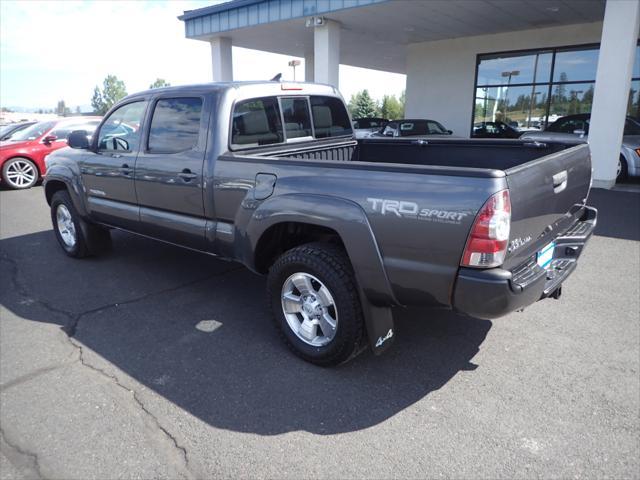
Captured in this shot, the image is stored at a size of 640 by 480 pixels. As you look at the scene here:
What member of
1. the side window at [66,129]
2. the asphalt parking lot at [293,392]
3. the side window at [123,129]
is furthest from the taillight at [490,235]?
the side window at [66,129]

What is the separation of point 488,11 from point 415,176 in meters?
11.9

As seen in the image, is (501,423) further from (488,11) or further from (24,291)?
(488,11)

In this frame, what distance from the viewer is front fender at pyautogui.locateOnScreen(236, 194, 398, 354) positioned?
279cm

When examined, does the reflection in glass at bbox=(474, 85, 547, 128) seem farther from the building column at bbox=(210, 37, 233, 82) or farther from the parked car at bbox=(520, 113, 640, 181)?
the building column at bbox=(210, 37, 233, 82)

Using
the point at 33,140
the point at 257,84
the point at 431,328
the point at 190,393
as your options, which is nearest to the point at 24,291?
the point at 190,393

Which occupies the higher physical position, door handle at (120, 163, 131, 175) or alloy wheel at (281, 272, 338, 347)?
door handle at (120, 163, 131, 175)

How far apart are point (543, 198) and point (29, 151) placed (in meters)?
11.7

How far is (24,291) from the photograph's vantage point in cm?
470

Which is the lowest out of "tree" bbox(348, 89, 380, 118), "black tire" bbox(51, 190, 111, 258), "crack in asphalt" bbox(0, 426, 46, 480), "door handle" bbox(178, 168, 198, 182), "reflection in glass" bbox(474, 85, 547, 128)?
"crack in asphalt" bbox(0, 426, 46, 480)

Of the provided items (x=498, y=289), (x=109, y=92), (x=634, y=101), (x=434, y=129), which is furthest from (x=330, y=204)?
(x=109, y=92)

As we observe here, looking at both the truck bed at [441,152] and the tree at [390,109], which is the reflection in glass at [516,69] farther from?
the tree at [390,109]

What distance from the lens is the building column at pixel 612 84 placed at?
29.8 ft

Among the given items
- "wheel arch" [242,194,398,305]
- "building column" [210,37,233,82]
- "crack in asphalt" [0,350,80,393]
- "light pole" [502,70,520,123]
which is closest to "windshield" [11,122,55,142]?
"building column" [210,37,233,82]

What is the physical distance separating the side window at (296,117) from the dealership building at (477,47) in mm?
7739
